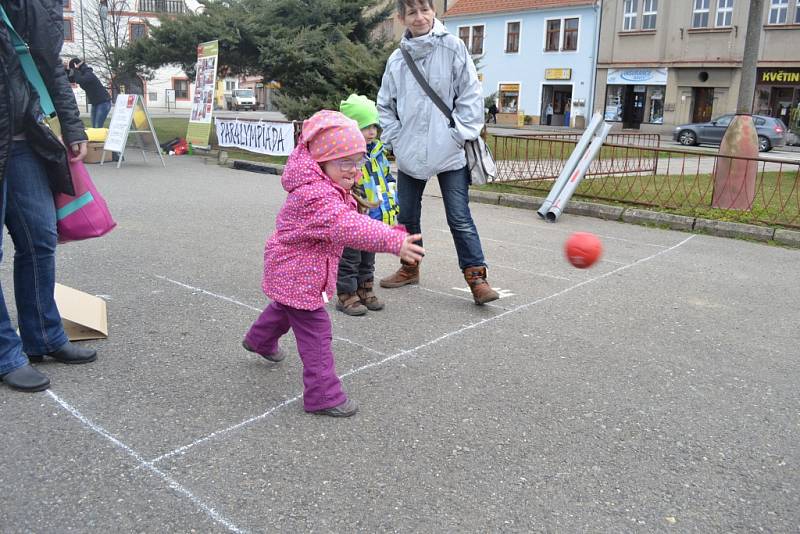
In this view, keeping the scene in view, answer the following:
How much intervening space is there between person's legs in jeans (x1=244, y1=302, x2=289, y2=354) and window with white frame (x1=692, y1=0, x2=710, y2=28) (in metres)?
38.1

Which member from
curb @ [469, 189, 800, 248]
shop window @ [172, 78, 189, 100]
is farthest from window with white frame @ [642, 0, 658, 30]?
shop window @ [172, 78, 189, 100]

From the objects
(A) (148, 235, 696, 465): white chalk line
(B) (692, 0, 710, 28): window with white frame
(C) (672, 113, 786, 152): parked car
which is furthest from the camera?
(B) (692, 0, 710, 28): window with white frame

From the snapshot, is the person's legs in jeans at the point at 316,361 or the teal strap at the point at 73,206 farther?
the teal strap at the point at 73,206

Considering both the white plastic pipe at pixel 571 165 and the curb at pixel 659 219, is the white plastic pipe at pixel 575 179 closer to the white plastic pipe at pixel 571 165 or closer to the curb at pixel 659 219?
the white plastic pipe at pixel 571 165

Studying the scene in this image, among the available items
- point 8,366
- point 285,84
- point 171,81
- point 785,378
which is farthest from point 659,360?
point 171,81

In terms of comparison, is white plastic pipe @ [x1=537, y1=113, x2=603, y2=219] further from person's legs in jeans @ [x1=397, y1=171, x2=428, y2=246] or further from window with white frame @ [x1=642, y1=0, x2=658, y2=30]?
window with white frame @ [x1=642, y1=0, x2=658, y2=30]

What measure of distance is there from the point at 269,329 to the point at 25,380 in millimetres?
1167

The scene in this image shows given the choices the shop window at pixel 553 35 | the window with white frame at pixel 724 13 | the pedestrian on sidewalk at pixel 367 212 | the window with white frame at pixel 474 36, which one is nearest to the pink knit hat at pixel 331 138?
the pedestrian on sidewalk at pixel 367 212

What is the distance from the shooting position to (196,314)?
4.71 meters

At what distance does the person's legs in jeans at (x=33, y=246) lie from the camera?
11.2ft

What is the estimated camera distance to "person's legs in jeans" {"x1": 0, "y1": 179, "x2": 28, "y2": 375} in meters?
3.36

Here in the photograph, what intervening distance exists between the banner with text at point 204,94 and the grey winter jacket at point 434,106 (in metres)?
11.7

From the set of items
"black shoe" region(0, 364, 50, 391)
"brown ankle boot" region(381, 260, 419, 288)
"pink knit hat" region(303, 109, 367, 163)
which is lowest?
"black shoe" region(0, 364, 50, 391)

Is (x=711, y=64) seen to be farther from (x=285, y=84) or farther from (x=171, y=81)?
(x=171, y=81)
